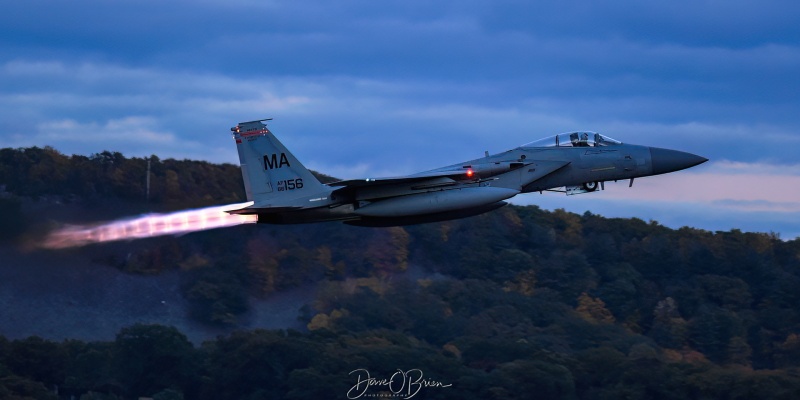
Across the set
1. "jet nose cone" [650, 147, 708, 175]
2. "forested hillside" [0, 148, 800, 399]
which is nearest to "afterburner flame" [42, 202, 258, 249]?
"forested hillside" [0, 148, 800, 399]

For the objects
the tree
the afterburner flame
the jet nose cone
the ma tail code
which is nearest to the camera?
the ma tail code

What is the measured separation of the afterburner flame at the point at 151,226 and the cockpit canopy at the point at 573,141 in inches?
301

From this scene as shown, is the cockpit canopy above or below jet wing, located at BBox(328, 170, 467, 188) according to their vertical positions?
above

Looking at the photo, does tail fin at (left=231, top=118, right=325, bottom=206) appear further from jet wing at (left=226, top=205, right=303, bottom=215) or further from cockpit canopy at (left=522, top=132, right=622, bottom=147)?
cockpit canopy at (left=522, top=132, right=622, bottom=147)

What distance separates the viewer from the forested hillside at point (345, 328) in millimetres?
49562

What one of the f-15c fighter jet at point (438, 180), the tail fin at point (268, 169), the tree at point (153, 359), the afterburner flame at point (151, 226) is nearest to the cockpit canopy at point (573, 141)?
the f-15c fighter jet at point (438, 180)

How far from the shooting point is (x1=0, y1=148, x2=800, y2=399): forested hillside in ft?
163

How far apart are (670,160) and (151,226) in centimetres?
1521

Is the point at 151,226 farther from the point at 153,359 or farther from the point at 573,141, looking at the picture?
the point at 153,359

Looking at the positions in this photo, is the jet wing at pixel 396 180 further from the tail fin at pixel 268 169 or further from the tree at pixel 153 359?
the tree at pixel 153 359

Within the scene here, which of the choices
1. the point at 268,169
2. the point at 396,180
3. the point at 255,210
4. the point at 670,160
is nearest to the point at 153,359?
the point at 268,169

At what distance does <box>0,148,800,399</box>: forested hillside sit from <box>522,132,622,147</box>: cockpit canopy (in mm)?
13948

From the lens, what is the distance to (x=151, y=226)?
1423 inches

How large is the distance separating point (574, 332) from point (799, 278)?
61.7 ft
